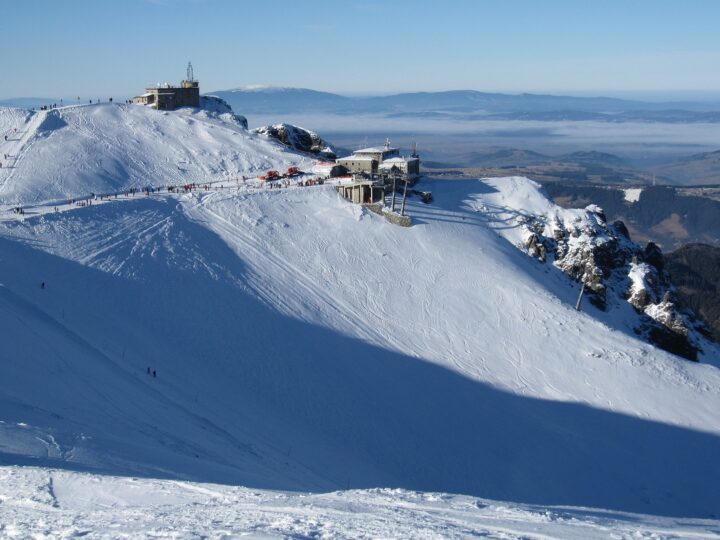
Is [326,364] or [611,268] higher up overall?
[611,268]

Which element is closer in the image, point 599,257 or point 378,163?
point 599,257

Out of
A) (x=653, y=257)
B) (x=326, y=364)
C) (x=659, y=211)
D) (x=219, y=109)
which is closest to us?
(x=326, y=364)

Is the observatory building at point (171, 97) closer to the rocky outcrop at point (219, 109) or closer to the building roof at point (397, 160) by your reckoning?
the rocky outcrop at point (219, 109)

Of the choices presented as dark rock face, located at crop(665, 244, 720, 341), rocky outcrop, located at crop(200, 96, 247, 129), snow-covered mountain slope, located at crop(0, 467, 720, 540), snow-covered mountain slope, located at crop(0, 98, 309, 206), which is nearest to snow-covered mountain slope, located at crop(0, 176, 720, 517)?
snow-covered mountain slope, located at crop(0, 467, 720, 540)

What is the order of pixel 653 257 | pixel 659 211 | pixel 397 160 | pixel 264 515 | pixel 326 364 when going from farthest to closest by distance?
pixel 659 211 → pixel 397 160 → pixel 653 257 → pixel 326 364 → pixel 264 515

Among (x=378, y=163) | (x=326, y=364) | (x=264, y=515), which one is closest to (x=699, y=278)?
(x=378, y=163)

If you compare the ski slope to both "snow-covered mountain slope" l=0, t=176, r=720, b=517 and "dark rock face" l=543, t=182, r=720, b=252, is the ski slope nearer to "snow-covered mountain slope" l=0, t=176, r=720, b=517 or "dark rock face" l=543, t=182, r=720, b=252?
"snow-covered mountain slope" l=0, t=176, r=720, b=517

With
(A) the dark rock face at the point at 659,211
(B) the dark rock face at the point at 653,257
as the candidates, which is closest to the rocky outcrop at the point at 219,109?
(B) the dark rock face at the point at 653,257

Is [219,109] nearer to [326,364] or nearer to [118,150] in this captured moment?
[118,150]
